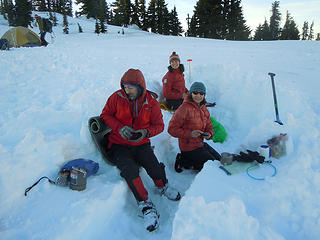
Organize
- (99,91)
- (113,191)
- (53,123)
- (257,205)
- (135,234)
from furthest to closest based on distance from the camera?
(99,91) < (53,123) < (113,191) < (135,234) < (257,205)

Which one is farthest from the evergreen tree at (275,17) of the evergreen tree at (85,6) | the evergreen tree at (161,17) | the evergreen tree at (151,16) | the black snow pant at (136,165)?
the black snow pant at (136,165)

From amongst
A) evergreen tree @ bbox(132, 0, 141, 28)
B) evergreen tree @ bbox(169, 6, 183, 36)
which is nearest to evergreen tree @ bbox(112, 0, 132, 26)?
evergreen tree @ bbox(132, 0, 141, 28)

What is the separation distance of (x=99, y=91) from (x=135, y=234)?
127 inches

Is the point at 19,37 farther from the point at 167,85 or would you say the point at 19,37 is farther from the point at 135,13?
the point at 135,13

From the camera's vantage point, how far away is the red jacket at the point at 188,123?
3.30 metres

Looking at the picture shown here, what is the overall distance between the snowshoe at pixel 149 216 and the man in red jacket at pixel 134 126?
420 mm

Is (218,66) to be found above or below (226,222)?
above

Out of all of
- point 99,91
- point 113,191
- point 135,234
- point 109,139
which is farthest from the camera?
point 99,91

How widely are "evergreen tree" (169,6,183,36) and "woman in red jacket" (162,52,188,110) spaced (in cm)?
4024

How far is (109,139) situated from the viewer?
3.10 m

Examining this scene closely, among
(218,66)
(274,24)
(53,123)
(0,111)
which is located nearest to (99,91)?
(53,123)

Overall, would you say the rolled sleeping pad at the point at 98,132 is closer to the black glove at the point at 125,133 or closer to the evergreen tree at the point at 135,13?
the black glove at the point at 125,133

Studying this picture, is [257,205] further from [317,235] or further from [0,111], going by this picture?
[0,111]

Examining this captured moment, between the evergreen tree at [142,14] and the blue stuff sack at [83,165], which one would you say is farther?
the evergreen tree at [142,14]
